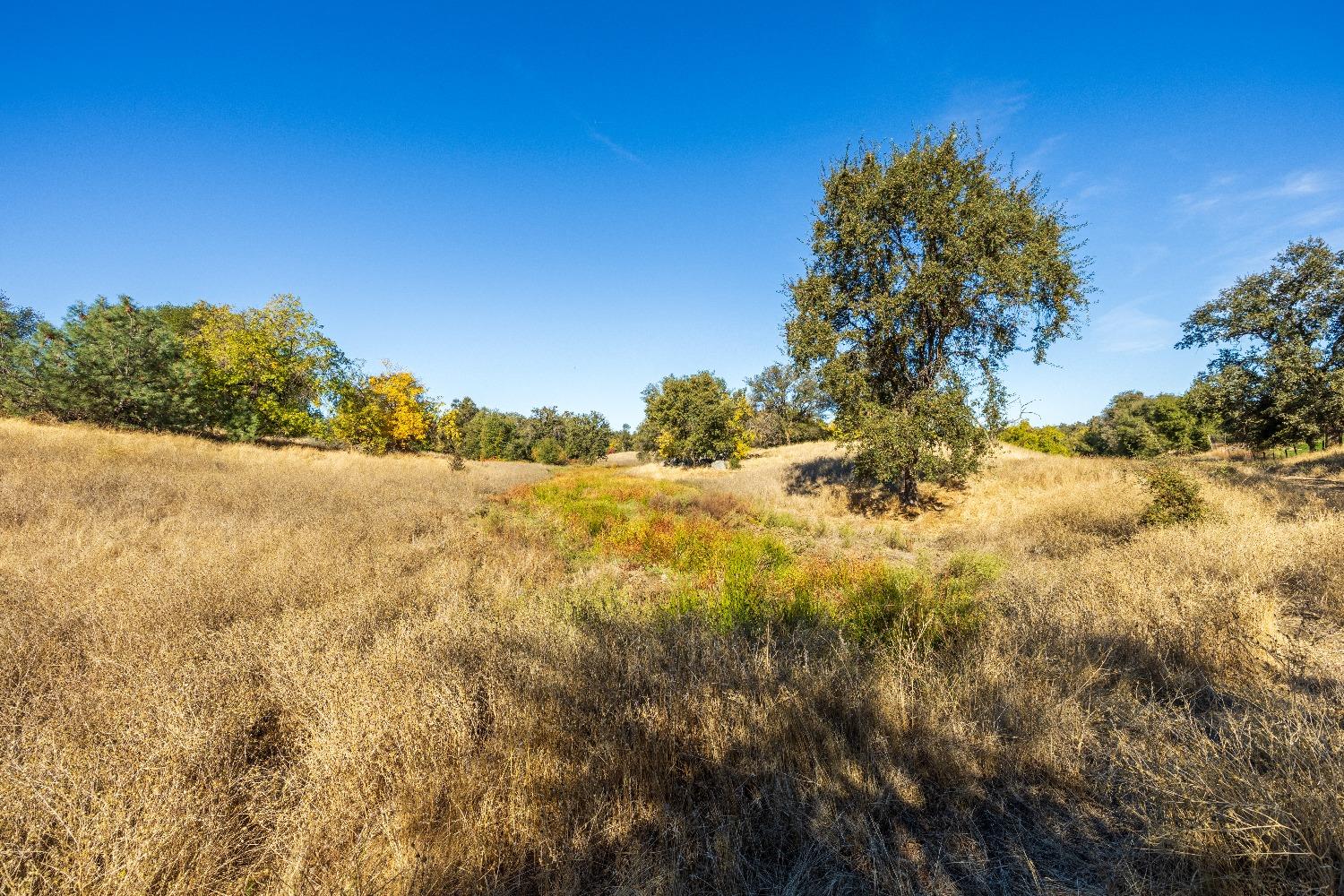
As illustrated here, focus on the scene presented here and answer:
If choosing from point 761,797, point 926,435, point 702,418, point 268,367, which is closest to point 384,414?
point 268,367

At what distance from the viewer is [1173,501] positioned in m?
8.65

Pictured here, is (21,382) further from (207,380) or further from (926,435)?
(926,435)

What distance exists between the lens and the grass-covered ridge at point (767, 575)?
16.8ft

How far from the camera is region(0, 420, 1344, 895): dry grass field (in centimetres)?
203

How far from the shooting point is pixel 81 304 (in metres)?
23.7

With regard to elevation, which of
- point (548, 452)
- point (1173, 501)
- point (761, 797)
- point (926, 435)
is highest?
point (548, 452)

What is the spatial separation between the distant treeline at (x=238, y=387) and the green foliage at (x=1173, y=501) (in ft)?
28.9

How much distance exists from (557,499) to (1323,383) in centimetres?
2523

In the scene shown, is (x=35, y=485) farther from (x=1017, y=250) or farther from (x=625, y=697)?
(x=1017, y=250)

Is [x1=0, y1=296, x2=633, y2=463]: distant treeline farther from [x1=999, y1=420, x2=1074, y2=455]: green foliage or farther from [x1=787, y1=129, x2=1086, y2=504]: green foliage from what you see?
[x1=999, y1=420, x2=1074, y2=455]: green foliage

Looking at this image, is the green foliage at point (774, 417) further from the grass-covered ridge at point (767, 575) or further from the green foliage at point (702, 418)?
the grass-covered ridge at point (767, 575)

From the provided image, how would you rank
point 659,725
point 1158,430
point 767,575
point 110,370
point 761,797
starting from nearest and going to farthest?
1. point 761,797
2. point 659,725
3. point 767,575
4. point 110,370
5. point 1158,430

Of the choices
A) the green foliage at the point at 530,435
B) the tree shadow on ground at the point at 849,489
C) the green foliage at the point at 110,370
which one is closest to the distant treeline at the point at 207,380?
the green foliage at the point at 110,370

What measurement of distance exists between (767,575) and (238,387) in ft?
118
